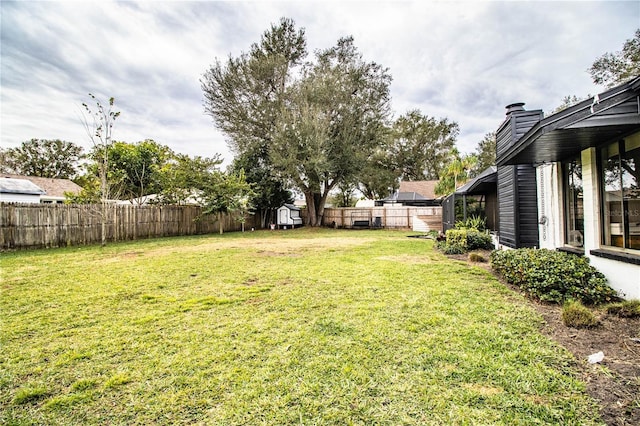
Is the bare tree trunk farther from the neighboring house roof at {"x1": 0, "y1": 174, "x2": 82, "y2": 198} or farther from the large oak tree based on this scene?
the neighboring house roof at {"x1": 0, "y1": 174, "x2": 82, "y2": 198}

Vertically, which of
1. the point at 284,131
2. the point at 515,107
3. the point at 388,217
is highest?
the point at 284,131

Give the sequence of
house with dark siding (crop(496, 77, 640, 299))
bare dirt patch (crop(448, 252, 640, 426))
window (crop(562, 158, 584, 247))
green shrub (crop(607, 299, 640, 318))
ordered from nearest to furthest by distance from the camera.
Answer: bare dirt patch (crop(448, 252, 640, 426)) < green shrub (crop(607, 299, 640, 318)) < house with dark siding (crop(496, 77, 640, 299)) < window (crop(562, 158, 584, 247))

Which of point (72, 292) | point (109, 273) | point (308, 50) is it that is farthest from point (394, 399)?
point (308, 50)

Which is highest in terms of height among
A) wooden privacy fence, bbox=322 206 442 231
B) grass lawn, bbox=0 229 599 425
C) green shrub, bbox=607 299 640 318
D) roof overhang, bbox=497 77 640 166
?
roof overhang, bbox=497 77 640 166

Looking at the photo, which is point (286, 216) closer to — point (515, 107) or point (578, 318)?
point (515, 107)

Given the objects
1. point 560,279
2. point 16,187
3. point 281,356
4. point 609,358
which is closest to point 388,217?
point 560,279

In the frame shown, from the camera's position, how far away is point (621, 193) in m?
3.71

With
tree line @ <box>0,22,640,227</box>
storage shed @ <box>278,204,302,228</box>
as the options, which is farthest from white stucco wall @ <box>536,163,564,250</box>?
storage shed @ <box>278,204,302,228</box>

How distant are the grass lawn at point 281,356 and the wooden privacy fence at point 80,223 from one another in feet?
20.0

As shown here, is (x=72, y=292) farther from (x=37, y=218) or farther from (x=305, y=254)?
(x=37, y=218)

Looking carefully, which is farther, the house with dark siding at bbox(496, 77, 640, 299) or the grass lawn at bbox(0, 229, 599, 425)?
the house with dark siding at bbox(496, 77, 640, 299)

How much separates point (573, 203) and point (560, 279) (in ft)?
6.22

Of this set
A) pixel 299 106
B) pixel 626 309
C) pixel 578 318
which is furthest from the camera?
pixel 299 106

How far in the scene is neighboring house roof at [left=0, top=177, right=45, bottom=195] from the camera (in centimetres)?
1458
